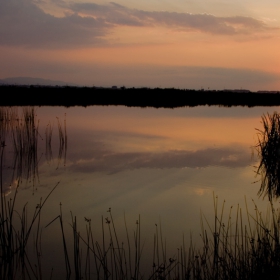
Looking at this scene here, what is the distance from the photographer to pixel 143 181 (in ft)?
19.2

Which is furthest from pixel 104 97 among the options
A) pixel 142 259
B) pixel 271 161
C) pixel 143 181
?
pixel 142 259

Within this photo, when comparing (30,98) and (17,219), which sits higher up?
(30,98)

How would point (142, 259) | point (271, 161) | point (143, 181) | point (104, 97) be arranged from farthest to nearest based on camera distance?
point (104, 97), point (271, 161), point (143, 181), point (142, 259)

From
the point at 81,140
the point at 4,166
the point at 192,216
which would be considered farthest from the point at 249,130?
the point at 192,216

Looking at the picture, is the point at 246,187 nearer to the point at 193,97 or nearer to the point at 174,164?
the point at 174,164

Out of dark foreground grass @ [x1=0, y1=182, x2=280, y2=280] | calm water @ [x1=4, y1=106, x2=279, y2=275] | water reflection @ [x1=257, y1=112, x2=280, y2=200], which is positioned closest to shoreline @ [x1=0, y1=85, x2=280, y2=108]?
calm water @ [x1=4, y1=106, x2=279, y2=275]

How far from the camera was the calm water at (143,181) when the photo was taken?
3973mm

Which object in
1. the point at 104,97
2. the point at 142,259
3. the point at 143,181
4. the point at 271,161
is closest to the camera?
the point at 142,259

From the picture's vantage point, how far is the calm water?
13.0 feet

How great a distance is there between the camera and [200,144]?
394 inches

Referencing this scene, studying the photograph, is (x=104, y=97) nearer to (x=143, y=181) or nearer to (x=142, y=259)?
(x=143, y=181)

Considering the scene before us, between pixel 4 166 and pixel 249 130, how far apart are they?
330 inches

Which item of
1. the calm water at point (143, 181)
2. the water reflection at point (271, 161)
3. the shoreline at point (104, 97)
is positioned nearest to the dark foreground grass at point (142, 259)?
the calm water at point (143, 181)

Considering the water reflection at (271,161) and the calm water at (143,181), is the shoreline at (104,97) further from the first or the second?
the water reflection at (271,161)
